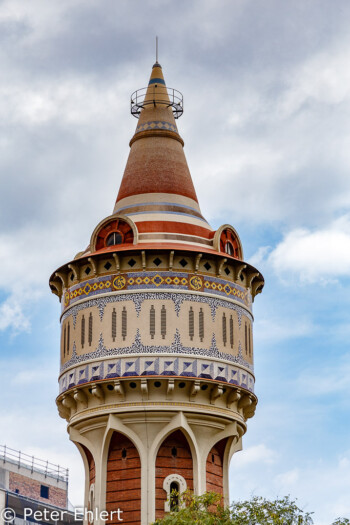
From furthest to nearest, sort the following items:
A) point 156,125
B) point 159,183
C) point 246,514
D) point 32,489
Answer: point 32,489 → point 156,125 → point 159,183 → point 246,514

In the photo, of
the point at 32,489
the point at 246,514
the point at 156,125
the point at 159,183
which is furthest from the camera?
the point at 32,489

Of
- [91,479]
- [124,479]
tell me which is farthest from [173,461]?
[91,479]

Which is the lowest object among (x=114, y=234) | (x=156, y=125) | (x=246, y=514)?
(x=246, y=514)

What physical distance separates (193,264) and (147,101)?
10214 millimetres

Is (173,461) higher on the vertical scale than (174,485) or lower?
higher

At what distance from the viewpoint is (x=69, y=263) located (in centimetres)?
4397

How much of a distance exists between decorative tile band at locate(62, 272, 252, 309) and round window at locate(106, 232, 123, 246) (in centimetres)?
197

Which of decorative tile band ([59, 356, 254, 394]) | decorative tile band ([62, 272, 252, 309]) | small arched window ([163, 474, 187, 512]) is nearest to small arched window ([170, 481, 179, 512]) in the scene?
small arched window ([163, 474, 187, 512])

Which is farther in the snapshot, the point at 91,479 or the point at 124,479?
the point at 91,479

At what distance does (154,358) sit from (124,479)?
16.8 feet

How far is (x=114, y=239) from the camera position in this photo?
44188mm

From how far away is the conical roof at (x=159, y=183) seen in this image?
44.4 meters

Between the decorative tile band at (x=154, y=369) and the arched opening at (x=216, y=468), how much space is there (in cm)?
297

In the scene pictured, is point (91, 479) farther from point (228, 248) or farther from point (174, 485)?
point (228, 248)
